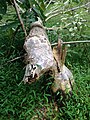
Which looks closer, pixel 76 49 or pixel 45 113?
pixel 45 113

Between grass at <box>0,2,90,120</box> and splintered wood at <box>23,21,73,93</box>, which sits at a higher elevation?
splintered wood at <box>23,21,73,93</box>

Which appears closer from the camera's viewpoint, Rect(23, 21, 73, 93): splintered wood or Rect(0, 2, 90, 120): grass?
Rect(23, 21, 73, 93): splintered wood

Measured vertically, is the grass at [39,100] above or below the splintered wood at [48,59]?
below

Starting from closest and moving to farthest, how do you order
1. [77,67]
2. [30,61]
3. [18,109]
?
[30,61]
[18,109]
[77,67]

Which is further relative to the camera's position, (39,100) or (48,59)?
(39,100)

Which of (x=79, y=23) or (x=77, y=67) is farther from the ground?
(x=79, y=23)

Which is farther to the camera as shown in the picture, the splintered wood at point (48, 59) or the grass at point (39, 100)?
the grass at point (39, 100)

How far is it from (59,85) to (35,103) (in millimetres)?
285

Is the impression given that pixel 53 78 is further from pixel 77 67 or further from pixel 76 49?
pixel 76 49

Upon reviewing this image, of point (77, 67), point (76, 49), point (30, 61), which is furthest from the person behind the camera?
point (76, 49)

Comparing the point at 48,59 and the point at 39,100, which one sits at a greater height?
the point at 48,59

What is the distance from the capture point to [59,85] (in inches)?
100

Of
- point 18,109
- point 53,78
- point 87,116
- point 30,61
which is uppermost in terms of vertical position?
point 30,61

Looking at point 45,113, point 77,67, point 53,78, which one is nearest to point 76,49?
point 77,67
